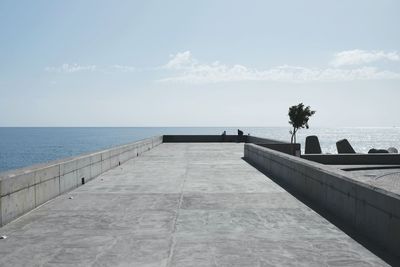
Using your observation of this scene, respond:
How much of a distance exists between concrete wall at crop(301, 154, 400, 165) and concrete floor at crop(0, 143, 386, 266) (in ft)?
43.7

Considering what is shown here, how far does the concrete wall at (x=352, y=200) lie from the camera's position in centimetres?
588

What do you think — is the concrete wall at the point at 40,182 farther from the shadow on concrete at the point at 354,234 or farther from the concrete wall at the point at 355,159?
the concrete wall at the point at 355,159

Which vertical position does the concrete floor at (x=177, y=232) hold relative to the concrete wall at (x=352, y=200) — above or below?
below

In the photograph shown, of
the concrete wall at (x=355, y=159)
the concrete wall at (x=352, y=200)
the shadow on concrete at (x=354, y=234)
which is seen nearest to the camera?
the shadow on concrete at (x=354, y=234)

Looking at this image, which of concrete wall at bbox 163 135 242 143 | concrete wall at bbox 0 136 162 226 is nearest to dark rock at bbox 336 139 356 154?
concrete wall at bbox 163 135 242 143

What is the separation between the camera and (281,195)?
1052 cm

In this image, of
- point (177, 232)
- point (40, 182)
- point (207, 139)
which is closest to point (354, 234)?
point (177, 232)

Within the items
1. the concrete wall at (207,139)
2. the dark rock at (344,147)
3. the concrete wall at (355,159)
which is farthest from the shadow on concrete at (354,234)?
the concrete wall at (207,139)

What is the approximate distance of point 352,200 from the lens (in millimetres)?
7309

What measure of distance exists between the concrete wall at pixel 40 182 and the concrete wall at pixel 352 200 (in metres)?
6.08

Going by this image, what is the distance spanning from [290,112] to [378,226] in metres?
40.5

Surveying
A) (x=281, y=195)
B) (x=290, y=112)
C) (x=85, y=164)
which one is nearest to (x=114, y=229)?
(x=281, y=195)

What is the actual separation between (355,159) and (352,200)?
59.4 ft

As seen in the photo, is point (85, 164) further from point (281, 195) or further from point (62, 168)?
point (281, 195)
